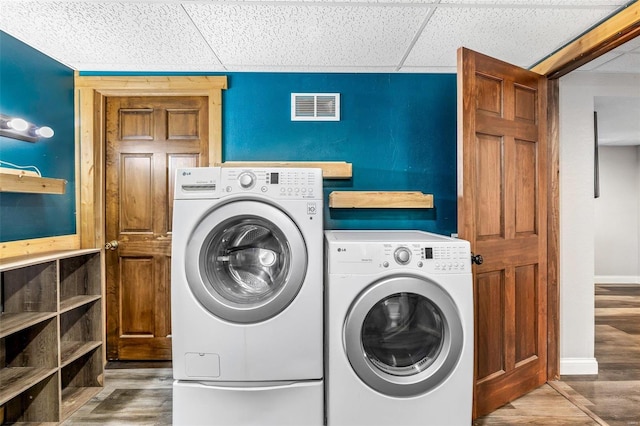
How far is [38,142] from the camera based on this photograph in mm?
2203

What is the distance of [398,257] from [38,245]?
6.96 ft

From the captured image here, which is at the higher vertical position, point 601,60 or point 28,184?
point 601,60

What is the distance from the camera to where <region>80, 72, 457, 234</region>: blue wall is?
101 inches

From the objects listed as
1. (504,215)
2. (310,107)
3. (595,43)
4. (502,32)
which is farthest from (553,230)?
(310,107)

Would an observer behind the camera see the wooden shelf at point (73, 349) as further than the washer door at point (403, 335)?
Yes

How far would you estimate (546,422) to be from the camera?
190cm

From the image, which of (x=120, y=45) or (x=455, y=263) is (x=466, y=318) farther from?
(x=120, y=45)

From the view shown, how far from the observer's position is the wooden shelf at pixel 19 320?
1673mm

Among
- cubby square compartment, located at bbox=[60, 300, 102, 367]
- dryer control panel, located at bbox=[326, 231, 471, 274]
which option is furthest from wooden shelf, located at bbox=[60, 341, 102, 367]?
dryer control panel, located at bbox=[326, 231, 471, 274]

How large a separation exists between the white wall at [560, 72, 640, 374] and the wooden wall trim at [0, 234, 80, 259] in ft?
11.0

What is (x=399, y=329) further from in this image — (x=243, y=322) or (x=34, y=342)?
(x=34, y=342)

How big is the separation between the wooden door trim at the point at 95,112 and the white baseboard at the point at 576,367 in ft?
9.04

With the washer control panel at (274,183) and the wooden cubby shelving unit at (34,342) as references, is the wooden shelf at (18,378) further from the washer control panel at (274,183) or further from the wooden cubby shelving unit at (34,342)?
the washer control panel at (274,183)

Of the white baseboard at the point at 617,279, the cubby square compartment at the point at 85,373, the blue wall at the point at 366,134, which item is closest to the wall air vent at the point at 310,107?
the blue wall at the point at 366,134
